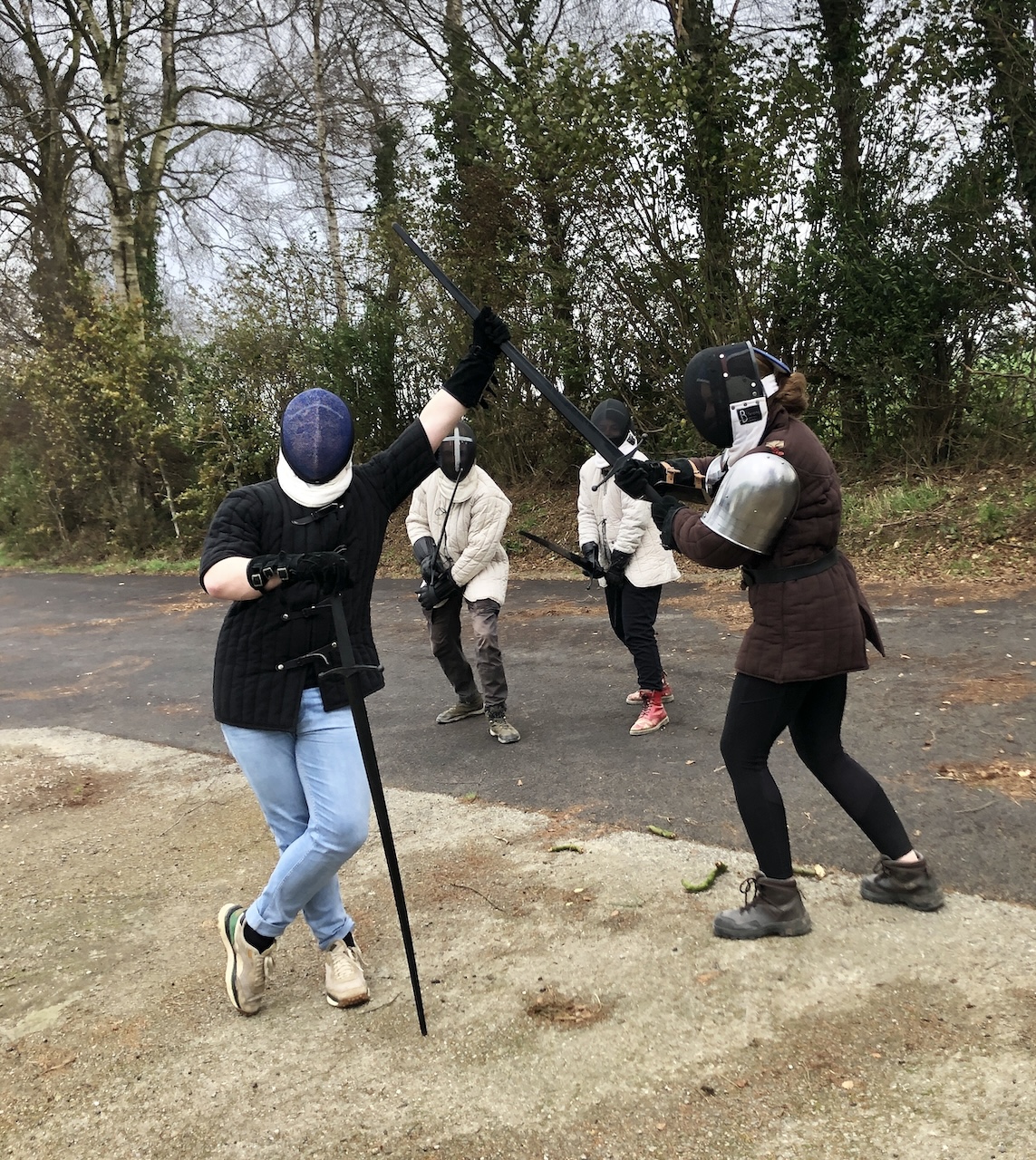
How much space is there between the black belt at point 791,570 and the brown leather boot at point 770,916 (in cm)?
106

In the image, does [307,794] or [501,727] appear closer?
[307,794]

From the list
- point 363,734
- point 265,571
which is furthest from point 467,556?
point 265,571

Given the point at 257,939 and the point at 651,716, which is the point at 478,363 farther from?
the point at 651,716

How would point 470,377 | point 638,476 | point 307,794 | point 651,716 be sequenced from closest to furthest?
point 307,794, point 638,476, point 470,377, point 651,716

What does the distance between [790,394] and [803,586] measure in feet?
2.23

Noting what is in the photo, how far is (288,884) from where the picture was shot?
3.04 meters

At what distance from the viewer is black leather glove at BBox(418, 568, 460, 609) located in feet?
19.7

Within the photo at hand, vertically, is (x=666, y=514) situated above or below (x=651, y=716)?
above

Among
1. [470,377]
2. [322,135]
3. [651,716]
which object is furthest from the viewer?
[322,135]

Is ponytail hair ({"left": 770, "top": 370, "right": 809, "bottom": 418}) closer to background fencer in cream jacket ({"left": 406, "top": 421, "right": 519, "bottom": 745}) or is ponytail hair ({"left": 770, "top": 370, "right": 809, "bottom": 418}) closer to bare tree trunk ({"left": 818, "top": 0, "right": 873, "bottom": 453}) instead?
background fencer in cream jacket ({"left": 406, "top": 421, "right": 519, "bottom": 745})

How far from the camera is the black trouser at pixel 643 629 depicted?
580 centimetres

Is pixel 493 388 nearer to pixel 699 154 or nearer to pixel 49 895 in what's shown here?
pixel 699 154

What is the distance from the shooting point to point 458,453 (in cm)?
582

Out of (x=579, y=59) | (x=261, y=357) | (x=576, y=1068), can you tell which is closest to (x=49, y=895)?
(x=576, y=1068)
